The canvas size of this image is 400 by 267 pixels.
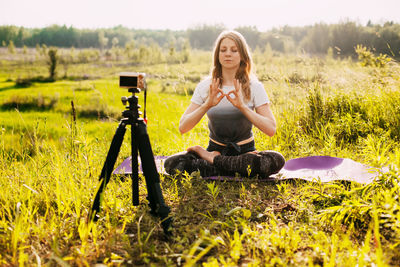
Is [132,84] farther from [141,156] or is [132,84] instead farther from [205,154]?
[205,154]

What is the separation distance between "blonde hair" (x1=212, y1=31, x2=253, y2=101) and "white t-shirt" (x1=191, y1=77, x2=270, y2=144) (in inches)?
3.4

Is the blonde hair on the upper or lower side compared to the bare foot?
upper

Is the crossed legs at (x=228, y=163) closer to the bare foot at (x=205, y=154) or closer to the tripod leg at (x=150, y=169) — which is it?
the bare foot at (x=205, y=154)

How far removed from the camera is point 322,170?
372cm

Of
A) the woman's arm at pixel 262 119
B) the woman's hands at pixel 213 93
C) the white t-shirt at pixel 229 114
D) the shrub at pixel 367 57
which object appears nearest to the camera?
the woman's hands at pixel 213 93

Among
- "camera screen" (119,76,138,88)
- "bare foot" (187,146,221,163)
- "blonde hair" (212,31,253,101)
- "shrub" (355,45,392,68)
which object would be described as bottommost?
"bare foot" (187,146,221,163)

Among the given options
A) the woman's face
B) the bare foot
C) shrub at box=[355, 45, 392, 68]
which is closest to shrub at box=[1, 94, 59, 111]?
the bare foot

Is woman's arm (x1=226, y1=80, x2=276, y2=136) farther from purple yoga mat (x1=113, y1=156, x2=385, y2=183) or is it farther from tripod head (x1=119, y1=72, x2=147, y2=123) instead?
tripod head (x1=119, y1=72, x2=147, y2=123)

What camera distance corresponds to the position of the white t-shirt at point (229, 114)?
355cm

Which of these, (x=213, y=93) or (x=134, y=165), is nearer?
(x=134, y=165)

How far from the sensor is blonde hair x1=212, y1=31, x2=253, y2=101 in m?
3.46

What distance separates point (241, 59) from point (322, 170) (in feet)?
5.29

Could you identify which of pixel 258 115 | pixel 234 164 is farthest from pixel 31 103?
pixel 258 115

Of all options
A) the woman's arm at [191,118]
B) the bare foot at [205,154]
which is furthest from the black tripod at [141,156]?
the bare foot at [205,154]
